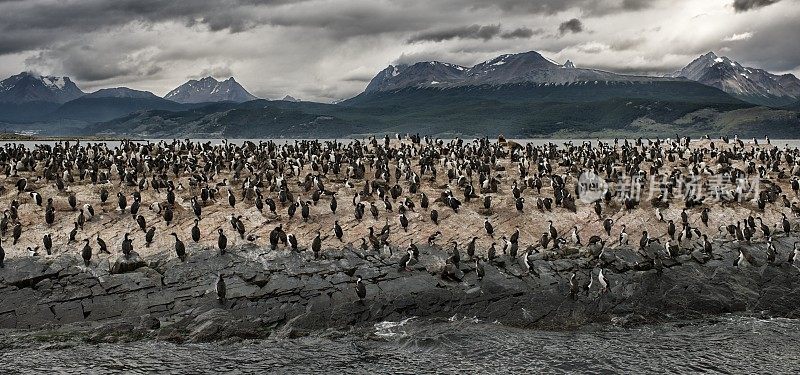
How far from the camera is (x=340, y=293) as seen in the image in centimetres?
2612

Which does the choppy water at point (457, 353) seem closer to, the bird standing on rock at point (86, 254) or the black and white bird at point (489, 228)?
the bird standing on rock at point (86, 254)

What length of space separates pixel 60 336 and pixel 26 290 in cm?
362

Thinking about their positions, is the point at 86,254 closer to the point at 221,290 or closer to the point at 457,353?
the point at 221,290

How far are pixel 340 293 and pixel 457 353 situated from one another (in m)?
6.11

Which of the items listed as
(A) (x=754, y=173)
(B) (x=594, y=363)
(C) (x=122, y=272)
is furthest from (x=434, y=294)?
(A) (x=754, y=173)

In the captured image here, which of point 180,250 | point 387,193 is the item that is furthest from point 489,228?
point 180,250

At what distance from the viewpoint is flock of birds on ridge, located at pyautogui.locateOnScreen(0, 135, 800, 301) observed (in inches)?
1148

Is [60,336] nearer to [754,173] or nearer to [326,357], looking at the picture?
[326,357]

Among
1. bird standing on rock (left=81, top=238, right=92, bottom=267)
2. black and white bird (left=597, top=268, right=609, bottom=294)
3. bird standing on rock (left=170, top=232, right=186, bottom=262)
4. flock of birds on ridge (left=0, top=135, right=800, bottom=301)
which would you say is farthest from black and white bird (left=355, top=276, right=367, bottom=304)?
bird standing on rock (left=81, top=238, right=92, bottom=267)

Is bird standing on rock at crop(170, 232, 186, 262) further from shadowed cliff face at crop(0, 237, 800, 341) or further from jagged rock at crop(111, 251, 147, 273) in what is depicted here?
jagged rock at crop(111, 251, 147, 273)

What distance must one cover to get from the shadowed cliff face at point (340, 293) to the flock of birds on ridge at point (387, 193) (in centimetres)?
59

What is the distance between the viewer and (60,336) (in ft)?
75.9

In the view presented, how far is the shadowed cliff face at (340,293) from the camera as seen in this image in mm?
24578

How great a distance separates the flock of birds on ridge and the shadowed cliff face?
0.59 metres
